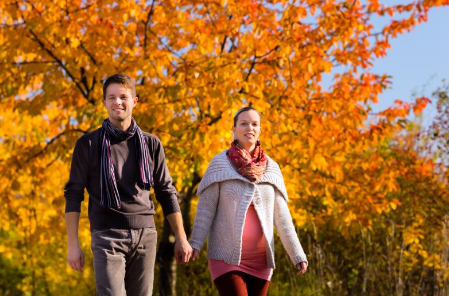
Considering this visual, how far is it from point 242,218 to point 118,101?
3.60 ft

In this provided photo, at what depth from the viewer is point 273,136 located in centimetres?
820

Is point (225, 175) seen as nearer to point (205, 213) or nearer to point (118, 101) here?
point (205, 213)

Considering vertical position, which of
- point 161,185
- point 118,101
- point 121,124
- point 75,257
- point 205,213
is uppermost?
point 118,101

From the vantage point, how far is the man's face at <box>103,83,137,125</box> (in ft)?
11.7

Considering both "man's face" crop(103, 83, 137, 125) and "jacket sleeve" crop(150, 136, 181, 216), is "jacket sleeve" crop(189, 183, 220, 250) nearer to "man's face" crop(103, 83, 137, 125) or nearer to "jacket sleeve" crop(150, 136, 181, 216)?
"jacket sleeve" crop(150, 136, 181, 216)

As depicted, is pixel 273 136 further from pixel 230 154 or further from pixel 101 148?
pixel 101 148

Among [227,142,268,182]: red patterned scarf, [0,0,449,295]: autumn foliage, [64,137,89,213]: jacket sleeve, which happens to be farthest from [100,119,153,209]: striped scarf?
[0,0,449,295]: autumn foliage

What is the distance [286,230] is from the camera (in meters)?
4.27

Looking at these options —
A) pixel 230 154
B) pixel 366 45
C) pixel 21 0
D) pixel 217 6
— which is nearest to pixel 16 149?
pixel 21 0

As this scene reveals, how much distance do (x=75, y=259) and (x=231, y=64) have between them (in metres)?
4.73

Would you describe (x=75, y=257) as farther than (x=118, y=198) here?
No

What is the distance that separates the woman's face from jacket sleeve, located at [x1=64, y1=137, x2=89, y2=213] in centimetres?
104

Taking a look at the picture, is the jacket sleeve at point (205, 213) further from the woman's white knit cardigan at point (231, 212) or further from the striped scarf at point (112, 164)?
the striped scarf at point (112, 164)

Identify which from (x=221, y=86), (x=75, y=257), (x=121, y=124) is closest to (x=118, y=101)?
(x=121, y=124)
